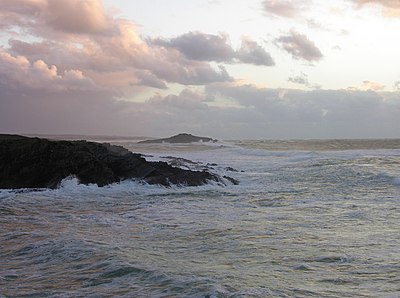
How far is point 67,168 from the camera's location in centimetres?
2131

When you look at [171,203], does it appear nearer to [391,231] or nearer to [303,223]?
[303,223]

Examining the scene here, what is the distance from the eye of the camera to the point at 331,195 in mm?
19344

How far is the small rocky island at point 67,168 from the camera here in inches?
832

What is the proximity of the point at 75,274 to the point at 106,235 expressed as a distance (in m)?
3.34

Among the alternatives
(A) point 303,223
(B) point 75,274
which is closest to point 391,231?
(A) point 303,223

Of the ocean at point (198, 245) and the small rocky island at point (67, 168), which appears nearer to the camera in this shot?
the ocean at point (198, 245)

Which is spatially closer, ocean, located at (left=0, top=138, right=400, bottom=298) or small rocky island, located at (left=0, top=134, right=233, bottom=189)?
ocean, located at (left=0, top=138, right=400, bottom=298)

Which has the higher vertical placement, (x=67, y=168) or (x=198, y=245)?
(x=67, y=168)

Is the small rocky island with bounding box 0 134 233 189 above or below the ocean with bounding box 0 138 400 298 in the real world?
above

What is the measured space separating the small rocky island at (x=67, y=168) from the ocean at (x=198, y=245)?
189cm

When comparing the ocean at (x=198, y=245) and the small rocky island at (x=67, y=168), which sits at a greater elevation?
the small rocky island at (x=67, y=168)

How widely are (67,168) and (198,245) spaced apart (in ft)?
42.2

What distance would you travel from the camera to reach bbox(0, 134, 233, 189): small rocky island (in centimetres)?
2112

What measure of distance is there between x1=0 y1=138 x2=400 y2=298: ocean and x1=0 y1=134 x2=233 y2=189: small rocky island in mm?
1889
